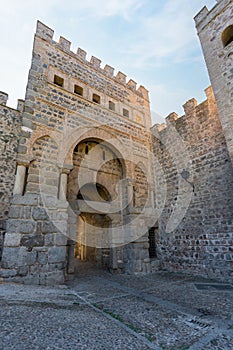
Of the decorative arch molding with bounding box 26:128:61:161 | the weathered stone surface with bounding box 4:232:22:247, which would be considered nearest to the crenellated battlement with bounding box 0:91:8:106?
the decorative arch molding with bounding box 26:128:61:161

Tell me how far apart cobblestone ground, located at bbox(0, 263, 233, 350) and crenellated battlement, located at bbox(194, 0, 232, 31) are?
8466 millimetres

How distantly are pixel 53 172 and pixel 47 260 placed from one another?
2436 millimetres

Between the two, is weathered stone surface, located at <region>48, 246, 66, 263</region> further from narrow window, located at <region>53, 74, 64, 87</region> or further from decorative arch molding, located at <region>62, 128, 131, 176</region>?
narrow window, located at <region>53, 74, 64, 87</region>

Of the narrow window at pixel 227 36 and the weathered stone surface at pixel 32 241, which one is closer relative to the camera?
the weathered stone surface at pixel 32 241

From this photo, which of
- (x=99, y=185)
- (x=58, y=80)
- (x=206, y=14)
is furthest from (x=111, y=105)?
(x=206, y=14)

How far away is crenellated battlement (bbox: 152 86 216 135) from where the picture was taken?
670 centimetres

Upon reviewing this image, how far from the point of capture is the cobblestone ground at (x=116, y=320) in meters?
1.93

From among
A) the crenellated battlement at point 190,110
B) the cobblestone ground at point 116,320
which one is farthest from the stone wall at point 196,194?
the cobblestone ground at point 116,320

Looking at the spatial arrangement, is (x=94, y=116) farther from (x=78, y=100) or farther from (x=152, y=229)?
(x=152, y=229)

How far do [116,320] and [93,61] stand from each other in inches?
373

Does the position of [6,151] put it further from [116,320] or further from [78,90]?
[116,320]

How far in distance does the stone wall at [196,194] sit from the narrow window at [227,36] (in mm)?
1595

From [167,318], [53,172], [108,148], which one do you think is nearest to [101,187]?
[108,148]

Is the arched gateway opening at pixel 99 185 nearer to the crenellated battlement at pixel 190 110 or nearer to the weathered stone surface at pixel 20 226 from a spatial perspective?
the weathered stone surface at pixel 20 226
